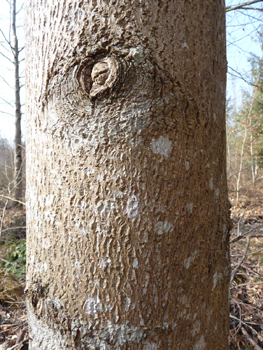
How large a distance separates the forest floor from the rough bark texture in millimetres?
1444

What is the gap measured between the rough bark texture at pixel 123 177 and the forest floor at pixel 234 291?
1.44 meters

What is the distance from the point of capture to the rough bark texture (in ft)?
1.98

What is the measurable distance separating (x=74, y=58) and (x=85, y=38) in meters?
0.06

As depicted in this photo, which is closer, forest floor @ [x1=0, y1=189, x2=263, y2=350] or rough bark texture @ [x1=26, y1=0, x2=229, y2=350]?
rough bark texture @ [x1=26, y1=0, x2=229, y2=350]

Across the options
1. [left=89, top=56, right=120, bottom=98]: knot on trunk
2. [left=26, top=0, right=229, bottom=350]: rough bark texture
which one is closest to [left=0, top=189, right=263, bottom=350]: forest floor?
[left=26, top=0, right=229, bottom=350]: rough bark texture

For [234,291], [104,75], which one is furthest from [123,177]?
[234,291]

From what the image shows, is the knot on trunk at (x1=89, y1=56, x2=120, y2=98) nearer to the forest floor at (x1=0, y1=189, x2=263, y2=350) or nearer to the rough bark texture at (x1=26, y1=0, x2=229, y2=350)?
the rough bark texture at (x1=26, y1=0, x2=229, y2=350)

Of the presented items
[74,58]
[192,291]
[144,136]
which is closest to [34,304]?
[192,291]

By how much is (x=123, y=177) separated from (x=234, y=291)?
7.74ft

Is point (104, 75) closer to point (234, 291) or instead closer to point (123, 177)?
point (123, 177)

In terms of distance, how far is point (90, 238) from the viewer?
24.1 inches

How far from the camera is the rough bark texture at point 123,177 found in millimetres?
604

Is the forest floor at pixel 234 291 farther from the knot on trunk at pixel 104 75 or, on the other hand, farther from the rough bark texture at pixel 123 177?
the knot on trunk at pixel 104 75

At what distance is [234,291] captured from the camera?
237cm
